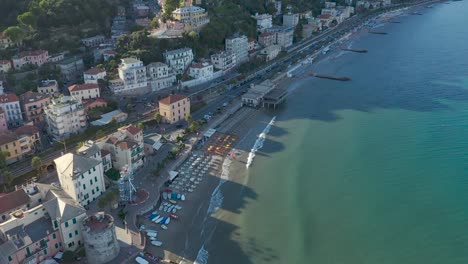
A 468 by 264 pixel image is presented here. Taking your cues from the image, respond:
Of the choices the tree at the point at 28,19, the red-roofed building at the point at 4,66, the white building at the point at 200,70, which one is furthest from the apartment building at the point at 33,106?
the white building at the point at 200,70

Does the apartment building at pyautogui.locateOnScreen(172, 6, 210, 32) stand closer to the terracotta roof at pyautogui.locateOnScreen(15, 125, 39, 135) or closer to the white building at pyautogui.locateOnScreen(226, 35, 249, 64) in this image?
the white building at pyautogui.locateOnScreen(226, 35, 249, 64)

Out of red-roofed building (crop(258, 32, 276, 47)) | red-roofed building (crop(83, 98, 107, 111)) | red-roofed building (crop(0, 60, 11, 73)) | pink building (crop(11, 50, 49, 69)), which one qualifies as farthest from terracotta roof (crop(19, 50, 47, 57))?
red-roofed building (crop(258, 32, 276, 47))

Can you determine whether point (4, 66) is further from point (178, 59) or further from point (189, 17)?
point (189, 17)

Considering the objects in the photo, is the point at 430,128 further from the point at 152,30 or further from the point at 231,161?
the point at 152,30

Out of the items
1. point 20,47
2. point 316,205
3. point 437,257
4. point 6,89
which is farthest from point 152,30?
point 437,257

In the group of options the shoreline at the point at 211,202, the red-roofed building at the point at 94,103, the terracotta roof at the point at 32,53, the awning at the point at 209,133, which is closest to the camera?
the shoreline at the point at 211,202

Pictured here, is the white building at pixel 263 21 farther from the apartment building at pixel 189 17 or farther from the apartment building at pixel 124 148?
the apartment building at pixel 124 148
